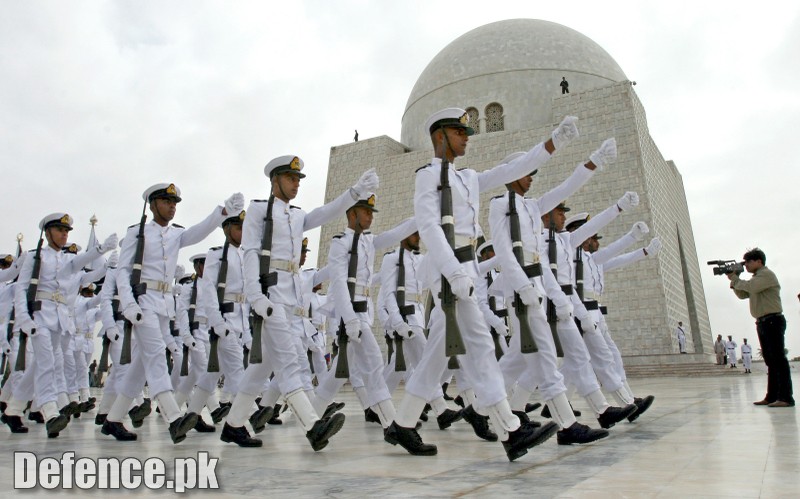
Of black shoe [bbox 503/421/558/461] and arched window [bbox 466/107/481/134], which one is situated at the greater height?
arched window [bbox 466/107/481/134]

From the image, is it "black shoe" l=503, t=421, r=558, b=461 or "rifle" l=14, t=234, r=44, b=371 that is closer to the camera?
"black shoe" l=503, t=421, r=558, b=461

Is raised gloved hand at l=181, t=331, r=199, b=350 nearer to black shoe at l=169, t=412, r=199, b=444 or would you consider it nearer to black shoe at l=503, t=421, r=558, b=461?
black shoe at l=169, t=412, r=199, b=444

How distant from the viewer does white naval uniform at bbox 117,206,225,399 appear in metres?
4.59

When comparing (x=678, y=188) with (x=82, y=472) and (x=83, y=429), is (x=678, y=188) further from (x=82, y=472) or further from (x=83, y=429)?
(x=82, y=472)

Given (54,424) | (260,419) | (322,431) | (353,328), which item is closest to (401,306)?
(353,328)

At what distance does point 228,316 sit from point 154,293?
864 mm

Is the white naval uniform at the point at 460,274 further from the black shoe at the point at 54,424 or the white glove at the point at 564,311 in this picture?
the black shoe at the point at 54,424

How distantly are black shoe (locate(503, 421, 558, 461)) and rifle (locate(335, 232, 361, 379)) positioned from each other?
63.6 inches

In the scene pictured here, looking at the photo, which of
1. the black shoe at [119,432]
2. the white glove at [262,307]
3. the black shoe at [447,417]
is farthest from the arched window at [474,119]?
the white glove at [262,307]

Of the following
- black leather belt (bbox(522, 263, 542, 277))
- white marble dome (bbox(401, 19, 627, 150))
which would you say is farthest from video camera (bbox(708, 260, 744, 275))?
white marble dome (bbox(401, 19, 627, 150))

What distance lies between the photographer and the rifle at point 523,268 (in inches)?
147

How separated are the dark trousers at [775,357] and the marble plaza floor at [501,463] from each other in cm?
92

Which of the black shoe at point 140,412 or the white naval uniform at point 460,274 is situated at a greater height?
the white naval uniform at point 460,274

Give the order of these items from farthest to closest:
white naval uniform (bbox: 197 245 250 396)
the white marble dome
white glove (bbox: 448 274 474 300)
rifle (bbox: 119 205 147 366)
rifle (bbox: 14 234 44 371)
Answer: the white marble dome < rifle (bbox: 14 234 44 371) < white naval uniform (bbox: 197 245 250 396) < rifle (bbox: 119 205 147 366) < white glove (bbox: 448 274 474 300)
